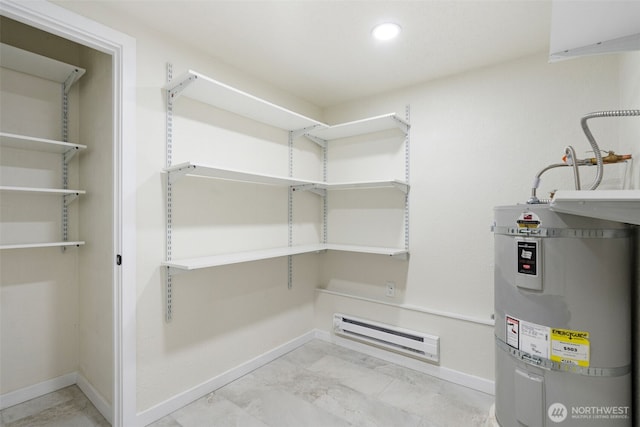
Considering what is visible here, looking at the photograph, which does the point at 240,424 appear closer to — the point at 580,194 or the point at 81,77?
the point at 580,194

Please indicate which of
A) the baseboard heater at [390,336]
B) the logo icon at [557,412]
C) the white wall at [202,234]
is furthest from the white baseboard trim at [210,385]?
the logo icon at [557,412]

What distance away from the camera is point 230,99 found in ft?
6.77

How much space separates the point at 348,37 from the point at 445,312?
205 centimetres

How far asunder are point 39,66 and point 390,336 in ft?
10.1

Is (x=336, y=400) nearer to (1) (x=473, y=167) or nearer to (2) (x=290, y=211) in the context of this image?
(2) (x=290, y=211)

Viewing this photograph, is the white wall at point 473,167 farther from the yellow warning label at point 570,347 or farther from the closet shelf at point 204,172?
the closet shelf at point 204,172

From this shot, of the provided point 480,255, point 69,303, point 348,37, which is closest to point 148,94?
point 348,37

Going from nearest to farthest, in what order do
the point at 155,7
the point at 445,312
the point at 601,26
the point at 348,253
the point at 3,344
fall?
1. the point at 601,26
2. the point at 155,7
3. the point at 3,344
4. the point at 445,312
5. the point at 348,253

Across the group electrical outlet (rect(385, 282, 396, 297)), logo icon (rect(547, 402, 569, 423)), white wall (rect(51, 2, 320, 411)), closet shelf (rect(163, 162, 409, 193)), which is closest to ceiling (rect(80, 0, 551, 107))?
white wall (rect(51, 2, 320, 411))

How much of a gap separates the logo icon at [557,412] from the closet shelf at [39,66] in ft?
10.1

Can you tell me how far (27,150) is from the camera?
2018 mm

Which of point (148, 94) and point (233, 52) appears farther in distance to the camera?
point (233, 52)

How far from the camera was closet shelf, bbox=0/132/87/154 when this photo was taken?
5.82 ft

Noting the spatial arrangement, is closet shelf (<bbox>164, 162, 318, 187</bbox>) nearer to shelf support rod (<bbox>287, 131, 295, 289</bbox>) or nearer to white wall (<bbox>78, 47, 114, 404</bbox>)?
white wall (<bbox>78, 47, 114, 404</bbox>)
